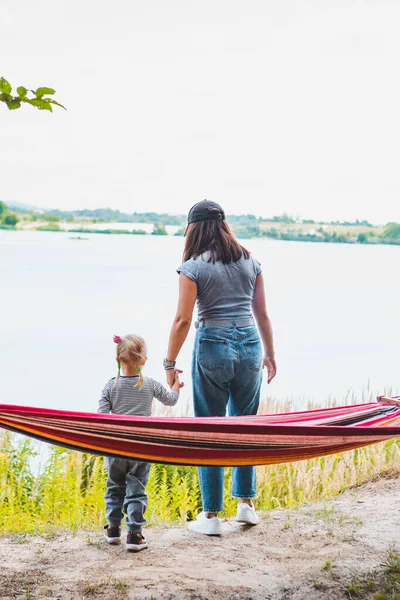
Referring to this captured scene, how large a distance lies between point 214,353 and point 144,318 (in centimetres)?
1967

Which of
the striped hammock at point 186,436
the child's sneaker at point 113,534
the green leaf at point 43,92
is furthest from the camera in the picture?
the child's sneaker at point 113,534

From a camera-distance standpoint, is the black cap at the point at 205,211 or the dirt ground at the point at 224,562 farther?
the black cap at the point at 205,211

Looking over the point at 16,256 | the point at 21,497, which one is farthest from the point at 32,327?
the point at 16,256

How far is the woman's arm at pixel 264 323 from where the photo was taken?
10.7 feet

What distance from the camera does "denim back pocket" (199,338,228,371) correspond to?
305cm

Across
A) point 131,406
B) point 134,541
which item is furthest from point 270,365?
point 134,541

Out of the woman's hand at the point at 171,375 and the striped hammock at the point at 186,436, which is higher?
the woman's hand at the point at 171,375

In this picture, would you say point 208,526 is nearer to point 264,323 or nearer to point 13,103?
point 264,323

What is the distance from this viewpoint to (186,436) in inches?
103

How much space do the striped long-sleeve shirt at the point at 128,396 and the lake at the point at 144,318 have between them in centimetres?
62

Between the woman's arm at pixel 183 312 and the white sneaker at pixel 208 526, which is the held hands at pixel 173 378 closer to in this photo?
the woman's arm at pixel 183 312

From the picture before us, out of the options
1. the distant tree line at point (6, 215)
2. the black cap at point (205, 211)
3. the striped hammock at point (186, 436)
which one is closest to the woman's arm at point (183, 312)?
the black cap at point (205, 211)

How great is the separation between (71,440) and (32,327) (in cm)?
1905

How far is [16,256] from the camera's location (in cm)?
4269
